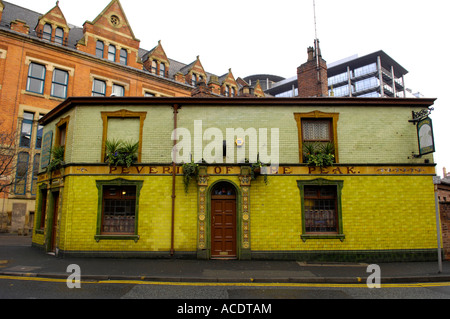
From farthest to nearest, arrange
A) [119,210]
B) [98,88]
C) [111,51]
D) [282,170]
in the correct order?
[111,51]
[98,88]
[119,210]
[282,170]

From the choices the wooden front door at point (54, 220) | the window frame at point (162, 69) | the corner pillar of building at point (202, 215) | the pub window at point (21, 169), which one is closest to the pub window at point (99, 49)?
the window frame at point (162, 69)

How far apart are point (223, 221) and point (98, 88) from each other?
2220 cm

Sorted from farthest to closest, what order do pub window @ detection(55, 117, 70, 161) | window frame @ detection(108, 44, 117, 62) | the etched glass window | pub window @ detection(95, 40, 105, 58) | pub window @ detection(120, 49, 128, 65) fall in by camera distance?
pub window @ detection(120, 49, 128, 65), window frame @ detection(108, 44, 117, 62), pub window @ detection(95, 40, 105, 58), pub window @ detection(55, 117, 70, 161), the etched glass window

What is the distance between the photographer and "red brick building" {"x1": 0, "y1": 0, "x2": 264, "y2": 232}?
78.8 feet

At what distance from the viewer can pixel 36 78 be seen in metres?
25.5

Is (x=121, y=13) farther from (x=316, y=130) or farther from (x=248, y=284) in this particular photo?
(x=248, y=284)

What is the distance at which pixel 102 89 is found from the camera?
28719mm

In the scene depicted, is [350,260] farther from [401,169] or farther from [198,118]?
[198,118]

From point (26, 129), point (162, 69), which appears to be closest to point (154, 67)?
point (162, 69)

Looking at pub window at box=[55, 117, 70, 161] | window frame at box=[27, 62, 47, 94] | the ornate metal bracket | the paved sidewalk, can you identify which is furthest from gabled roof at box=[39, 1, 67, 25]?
the ornate metal bracket

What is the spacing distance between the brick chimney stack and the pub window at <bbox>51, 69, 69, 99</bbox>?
66.8 ft

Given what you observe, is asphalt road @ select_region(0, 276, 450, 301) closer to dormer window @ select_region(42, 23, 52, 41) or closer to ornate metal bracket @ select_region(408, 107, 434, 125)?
ornate metal bracket @ select_region(408, 107, 434, 125)

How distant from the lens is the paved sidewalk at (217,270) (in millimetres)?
8773
